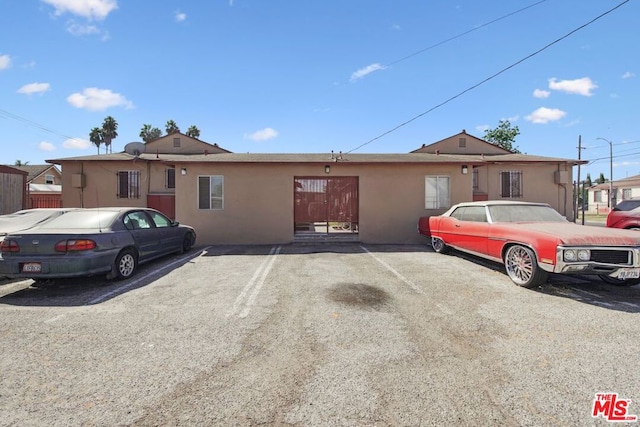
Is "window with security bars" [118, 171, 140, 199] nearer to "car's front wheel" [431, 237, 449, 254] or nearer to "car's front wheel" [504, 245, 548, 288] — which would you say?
"car's front wheel" [431, 237, 449, 254]

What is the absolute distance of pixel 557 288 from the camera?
5.70 metres

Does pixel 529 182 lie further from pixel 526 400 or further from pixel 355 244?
pixel 526 400

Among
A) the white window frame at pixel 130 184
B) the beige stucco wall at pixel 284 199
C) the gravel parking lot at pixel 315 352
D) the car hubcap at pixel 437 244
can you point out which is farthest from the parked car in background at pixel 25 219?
the car hubcap at pixel 437 244

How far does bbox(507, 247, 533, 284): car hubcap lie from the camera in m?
5.63

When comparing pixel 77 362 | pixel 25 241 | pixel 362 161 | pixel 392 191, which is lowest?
pixel 77 362

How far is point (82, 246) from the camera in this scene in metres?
5.58

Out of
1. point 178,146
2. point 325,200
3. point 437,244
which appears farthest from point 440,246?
point 178,146

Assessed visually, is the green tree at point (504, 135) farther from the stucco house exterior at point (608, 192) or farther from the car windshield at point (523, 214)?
the car windshield at point (523, 214)

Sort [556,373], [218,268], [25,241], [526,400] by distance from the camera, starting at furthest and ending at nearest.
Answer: [218,268]
[25,241]
[556,373]
[526,400]

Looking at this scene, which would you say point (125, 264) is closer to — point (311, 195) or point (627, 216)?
point (311, 195)

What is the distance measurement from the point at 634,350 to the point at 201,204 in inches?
448

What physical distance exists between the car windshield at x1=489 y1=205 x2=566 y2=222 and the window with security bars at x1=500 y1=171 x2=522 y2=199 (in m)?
10.5

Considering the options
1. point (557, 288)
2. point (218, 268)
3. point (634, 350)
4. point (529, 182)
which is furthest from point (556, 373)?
point (529, 182)

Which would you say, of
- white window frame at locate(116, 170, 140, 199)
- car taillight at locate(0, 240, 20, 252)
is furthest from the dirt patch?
white window frame at locate(116, 170, 140, 199)
